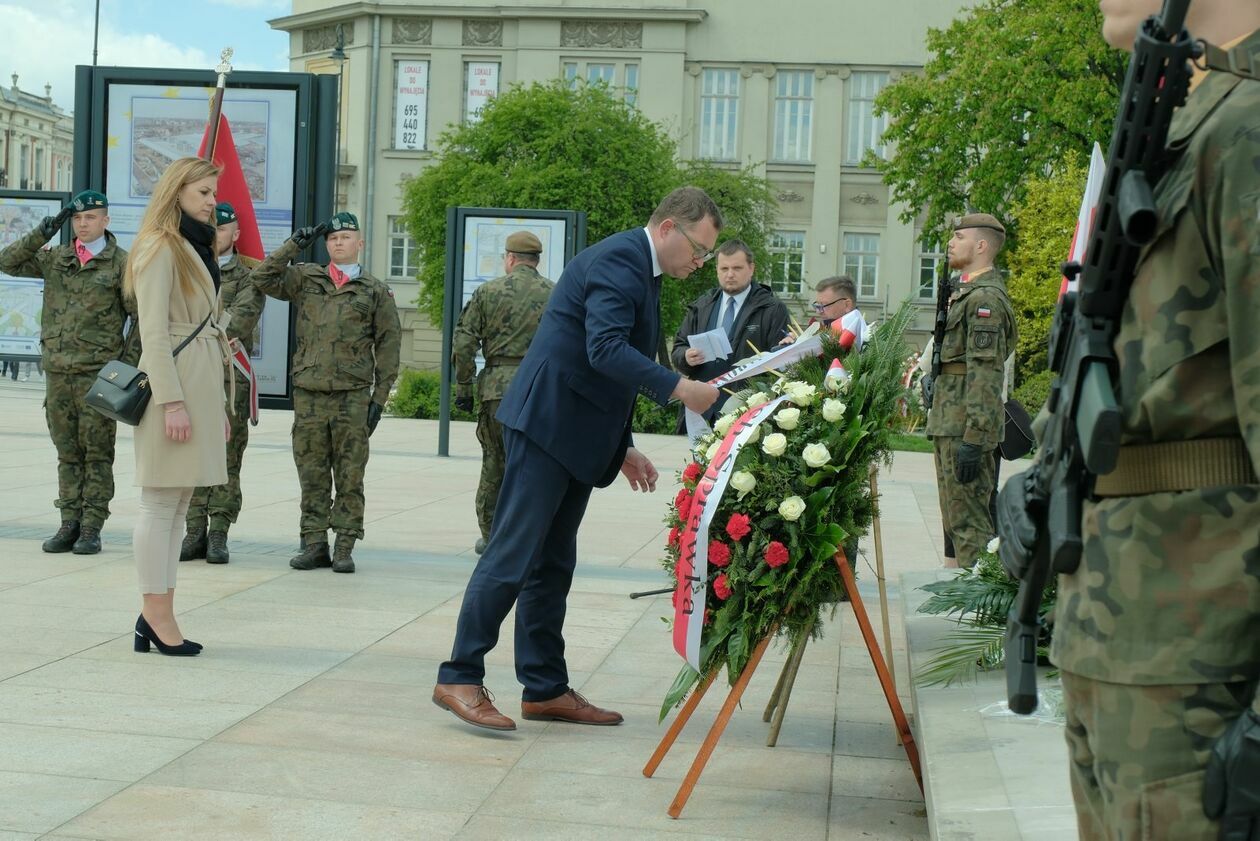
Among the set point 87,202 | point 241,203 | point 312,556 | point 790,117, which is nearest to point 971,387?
point 312,556

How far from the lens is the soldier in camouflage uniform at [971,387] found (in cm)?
809

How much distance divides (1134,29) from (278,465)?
47.4 feet

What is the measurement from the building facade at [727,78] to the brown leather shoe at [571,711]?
140ft

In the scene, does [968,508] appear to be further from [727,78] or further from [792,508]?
[727,78]

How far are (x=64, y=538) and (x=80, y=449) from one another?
55 cm

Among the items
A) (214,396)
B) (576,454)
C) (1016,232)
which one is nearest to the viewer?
(576,454)

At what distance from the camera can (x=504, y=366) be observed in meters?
9.80

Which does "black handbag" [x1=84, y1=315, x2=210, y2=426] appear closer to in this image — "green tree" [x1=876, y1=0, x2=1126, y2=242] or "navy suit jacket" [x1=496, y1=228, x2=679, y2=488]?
"navy suit jacket" [x1=496, y1=228, x2=679, y2=488]

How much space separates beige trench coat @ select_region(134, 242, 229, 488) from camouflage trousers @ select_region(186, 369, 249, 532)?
2613mm

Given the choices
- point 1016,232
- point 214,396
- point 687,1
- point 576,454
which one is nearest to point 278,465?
point 214,396

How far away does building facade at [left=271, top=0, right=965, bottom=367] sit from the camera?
160 ft

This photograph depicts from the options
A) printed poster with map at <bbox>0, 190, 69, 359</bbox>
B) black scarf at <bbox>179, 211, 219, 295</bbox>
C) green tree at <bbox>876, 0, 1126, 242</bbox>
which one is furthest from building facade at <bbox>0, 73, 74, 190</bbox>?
black scarf at <bbox>179, 211, 219, 295</bbox>

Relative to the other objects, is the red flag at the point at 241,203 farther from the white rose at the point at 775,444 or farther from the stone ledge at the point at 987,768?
the stone ledge at the point at 987,768

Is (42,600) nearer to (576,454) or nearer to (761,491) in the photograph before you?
(576,454)
